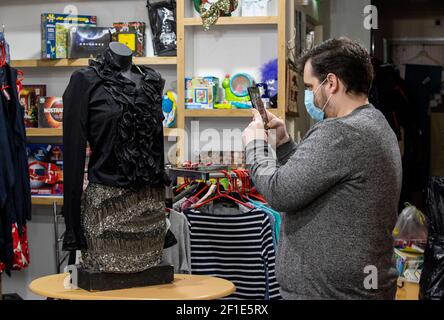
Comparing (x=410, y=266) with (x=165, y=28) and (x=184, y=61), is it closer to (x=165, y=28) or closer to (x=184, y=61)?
(x=184, y=61)

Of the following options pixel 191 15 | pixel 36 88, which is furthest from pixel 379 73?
pixel 36 88

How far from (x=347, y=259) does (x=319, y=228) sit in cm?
12

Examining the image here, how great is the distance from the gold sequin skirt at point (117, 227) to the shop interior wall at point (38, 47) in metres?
2.18

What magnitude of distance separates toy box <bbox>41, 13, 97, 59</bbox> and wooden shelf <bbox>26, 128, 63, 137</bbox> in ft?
1.54

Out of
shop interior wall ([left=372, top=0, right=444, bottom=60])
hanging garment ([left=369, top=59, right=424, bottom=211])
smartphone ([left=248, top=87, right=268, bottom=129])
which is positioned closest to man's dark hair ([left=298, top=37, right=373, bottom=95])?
smartphone ([left=248, top=87, right=268, bottom=129])

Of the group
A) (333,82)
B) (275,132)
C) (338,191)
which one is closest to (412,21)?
(275,132)

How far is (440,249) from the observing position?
3.36 metres

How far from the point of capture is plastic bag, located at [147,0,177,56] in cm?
458

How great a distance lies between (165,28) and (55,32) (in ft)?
2.36

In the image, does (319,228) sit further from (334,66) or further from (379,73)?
(379,73)

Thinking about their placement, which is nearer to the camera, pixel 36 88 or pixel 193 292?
pixel 193 292

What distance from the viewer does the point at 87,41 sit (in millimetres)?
4613

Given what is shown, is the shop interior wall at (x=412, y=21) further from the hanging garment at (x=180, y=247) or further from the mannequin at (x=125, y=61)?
the mannequin at (x=125, y=61)
